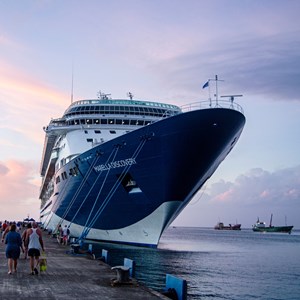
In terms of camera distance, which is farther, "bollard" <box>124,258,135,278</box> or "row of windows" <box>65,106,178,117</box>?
"row of windows" <box>65,106,178,117</box>

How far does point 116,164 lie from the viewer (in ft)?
100

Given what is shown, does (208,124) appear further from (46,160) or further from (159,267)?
(46,160)

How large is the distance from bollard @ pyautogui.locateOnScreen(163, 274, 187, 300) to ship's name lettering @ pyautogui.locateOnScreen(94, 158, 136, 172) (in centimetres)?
1700

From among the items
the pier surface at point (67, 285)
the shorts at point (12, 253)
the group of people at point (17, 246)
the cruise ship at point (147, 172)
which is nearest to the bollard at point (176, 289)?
the pier surface at point (67, 285)

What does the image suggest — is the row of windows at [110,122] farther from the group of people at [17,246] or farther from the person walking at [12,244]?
the person walking at [12,244]

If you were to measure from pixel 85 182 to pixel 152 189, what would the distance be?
23.5 ft

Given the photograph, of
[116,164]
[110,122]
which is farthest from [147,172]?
[110,122]

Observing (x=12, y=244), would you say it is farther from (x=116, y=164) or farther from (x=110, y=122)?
(x=110, y=122)

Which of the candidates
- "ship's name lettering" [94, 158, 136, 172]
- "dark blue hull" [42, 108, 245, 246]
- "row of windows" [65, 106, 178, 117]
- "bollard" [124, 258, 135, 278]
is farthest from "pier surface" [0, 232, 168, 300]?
"row of windows" [65, 106, 178, 117]

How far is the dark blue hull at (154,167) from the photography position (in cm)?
2772

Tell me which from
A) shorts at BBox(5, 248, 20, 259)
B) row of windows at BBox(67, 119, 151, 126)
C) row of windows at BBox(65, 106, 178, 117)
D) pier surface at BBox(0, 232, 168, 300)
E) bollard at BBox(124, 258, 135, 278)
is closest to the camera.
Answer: pier surface at BBox(0, 232, 168, 300)

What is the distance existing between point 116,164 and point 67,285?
18.4m

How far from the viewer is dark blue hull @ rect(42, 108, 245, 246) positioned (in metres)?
27.7

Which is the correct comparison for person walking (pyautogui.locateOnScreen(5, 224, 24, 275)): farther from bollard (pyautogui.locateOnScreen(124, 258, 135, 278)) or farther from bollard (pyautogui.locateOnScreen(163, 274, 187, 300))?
bollard (pyautogui.locateOnScreen(163, 274, 187, 300))
